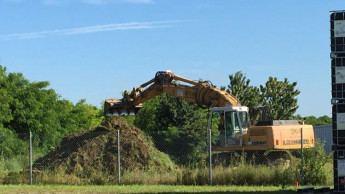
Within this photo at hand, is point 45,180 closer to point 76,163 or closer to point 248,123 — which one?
point 76,163

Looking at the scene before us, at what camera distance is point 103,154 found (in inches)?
1057

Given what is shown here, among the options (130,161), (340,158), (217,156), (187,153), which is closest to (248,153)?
(217,156)

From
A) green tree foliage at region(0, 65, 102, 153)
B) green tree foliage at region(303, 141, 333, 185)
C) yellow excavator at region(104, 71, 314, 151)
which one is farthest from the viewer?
green tree foliage at region(0, 65, 102, 153)

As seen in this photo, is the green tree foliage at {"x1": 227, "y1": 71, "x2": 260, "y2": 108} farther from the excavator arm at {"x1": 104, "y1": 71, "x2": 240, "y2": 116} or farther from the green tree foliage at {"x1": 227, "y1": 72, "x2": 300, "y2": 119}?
the excavator arm at {"x1": 104, "y1": 71, "x2": 240, "y2": 116}

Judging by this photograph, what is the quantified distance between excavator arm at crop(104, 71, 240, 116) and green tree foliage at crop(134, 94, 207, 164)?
1648mm

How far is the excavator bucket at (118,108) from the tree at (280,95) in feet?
101

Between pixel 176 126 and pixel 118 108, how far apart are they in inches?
578

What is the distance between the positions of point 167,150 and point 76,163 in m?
7.93

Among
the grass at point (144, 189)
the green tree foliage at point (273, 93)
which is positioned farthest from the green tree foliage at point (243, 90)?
the grass at point (144, 189)

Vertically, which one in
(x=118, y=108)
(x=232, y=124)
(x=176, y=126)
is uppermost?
(x=118, y=108)

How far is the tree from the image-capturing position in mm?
63600

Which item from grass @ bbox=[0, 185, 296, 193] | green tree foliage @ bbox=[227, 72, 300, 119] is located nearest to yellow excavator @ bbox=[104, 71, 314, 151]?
grass @ bbox=[0, 185, 296, 193]

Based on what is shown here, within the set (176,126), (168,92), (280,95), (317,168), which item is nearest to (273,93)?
(280,95)

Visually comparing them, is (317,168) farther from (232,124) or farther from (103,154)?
(103,154)
